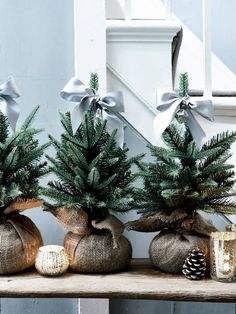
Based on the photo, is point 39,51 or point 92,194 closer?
point 92,194

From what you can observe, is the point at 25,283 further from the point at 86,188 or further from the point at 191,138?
the point at 191,138

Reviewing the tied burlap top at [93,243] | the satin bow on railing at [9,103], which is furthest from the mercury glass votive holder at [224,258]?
the satin bow on railing at [9,103]

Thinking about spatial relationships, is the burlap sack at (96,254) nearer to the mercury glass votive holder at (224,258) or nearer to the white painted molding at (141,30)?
the mercury glass votive holder at (224,258)

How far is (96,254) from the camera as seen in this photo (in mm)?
1102

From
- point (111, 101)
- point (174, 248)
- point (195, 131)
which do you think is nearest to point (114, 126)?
point (111, 101)

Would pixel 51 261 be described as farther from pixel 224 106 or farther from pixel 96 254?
pixel 224 106

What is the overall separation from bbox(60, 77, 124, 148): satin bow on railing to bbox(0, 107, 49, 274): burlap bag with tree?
0.10 m

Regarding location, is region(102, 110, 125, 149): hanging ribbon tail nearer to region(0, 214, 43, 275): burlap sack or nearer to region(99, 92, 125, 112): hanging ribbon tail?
region(99, 92, 125, 112): hanging ribbon tail

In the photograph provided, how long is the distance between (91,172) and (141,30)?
39 cm

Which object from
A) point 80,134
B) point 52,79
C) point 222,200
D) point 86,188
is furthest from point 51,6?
point 222,200

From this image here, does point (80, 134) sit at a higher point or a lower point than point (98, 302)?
higher

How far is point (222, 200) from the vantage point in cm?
115

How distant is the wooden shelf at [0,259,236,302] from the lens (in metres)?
1.00

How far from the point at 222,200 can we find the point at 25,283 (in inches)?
16.8
